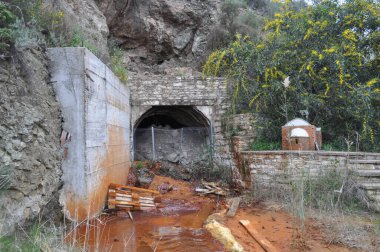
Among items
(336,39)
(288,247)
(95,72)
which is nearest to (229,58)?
(336,39)

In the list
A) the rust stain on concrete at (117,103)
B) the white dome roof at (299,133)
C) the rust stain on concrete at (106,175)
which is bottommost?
the rust stain on concrete at (106,175)

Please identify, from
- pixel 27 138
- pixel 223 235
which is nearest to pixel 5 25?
pixel 27 138

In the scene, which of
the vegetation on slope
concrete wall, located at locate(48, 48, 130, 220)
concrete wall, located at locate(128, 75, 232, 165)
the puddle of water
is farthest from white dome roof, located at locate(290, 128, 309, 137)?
concrete wall, located at locate(48, 48, 130, 220)

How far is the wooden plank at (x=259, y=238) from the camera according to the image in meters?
3.79

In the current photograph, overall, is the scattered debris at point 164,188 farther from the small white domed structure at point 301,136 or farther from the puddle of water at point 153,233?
the small white domed structure at point 301,136

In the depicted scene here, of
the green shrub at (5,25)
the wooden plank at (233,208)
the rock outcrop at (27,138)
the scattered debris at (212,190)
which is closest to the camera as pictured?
the rock outcrop at (27,138)

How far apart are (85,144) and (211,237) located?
2.50 metres

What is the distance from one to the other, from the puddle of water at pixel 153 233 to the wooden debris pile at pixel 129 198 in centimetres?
19

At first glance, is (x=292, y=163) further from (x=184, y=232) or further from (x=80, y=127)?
(x=80, y=127)

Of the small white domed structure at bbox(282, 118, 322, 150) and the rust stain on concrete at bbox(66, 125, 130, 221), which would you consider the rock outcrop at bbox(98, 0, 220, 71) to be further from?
the small white domed structure at bbox(282, 118, 322, 150)

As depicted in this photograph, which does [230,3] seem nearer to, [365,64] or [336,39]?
[336,39]

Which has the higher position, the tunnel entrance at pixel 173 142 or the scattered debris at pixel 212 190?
the tunnel entrance at pixel 173 142

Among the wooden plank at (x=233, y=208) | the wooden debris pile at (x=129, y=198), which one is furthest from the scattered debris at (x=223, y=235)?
the wooden debris pile at (x=129, y=198)

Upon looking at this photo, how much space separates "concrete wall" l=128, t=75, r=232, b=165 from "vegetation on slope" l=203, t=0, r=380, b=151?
692mm
